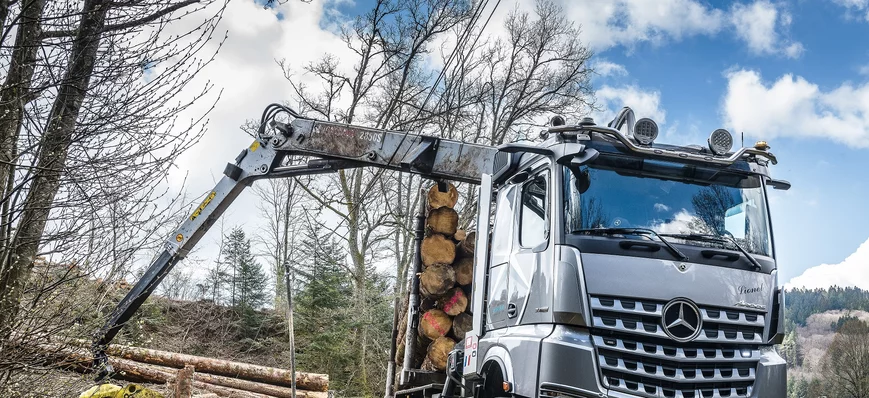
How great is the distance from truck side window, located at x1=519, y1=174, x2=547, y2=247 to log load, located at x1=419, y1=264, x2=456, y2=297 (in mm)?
2252

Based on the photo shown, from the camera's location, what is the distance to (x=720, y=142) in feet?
18.6

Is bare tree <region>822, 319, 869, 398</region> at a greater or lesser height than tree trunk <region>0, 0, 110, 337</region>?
lesser

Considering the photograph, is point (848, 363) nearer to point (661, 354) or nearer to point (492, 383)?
point (492, 383)

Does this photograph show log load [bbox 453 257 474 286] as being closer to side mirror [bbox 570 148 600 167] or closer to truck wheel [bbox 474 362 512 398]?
truck wheel [bbox 474 362 512 398]

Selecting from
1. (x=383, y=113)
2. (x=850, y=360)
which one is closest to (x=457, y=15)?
(x=383, y=113)

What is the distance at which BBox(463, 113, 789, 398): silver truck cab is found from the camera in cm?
471

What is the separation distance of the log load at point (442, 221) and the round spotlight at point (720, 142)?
3.40 metres

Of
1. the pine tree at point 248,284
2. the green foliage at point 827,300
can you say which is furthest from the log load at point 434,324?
the green foliage at point 827,300

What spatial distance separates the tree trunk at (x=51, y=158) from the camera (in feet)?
14.2

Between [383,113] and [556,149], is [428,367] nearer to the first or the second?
[556,149]

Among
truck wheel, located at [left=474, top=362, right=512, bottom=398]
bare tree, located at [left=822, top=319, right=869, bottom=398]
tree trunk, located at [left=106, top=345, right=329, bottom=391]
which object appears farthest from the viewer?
bare tree, located at [left=822, top=319, right=869, bottom=398]

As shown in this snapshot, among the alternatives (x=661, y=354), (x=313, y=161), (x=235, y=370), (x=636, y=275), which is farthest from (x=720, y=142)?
(x=235, y=370)

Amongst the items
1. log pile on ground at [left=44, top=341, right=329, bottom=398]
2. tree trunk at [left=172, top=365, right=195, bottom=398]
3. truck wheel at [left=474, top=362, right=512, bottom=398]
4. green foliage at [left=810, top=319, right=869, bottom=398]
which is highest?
truck wheel at [left=474, top=362, right=512, bottom=398]

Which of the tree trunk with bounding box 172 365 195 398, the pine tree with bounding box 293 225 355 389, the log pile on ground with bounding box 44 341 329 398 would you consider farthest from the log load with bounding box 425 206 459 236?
the pine tree with bounding box 293 225 355 389
